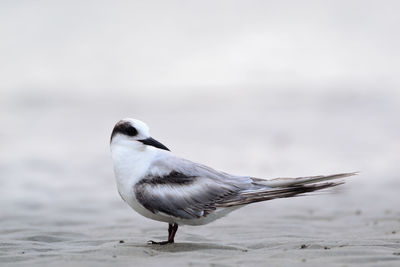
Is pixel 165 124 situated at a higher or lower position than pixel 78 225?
higher

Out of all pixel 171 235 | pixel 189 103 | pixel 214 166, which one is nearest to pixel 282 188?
pixel 171 235

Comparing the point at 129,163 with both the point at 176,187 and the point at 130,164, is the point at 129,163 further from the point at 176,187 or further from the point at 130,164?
the point at 176,187

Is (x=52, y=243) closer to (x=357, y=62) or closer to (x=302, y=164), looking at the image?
(x=302, y=164)

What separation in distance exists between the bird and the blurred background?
0.58 meters

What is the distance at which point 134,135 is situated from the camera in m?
5.42

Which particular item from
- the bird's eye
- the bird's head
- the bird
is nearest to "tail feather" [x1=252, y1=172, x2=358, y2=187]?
the bird

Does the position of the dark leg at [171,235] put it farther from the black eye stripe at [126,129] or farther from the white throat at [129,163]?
the black eye stripe at [126,129]

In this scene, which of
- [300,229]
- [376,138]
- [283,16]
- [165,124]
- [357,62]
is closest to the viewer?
[300,229]

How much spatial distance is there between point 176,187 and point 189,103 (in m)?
11.4

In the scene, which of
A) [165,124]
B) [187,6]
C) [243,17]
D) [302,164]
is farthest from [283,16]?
[302,164]

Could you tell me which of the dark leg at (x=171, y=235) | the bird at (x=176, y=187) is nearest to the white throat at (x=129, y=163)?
the bird at (x=176, y=187)

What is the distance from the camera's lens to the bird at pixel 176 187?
202 inches

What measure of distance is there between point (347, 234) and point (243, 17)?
695 inches

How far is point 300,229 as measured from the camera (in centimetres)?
613
